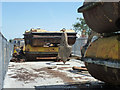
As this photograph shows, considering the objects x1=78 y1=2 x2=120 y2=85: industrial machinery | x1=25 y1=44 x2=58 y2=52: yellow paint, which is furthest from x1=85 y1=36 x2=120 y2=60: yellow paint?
x1=25 y1=44 x2=58 y2=52: yellow paint

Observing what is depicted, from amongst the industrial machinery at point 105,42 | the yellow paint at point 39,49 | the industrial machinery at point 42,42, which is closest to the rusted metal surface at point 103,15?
the industrial machinery at point 105,42

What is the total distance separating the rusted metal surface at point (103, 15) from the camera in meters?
3.27

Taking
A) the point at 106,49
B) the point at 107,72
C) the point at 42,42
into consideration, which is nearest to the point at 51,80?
the point at 107,72

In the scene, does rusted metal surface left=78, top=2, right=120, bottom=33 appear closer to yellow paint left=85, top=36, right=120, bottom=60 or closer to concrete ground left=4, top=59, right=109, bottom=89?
yellow paint left=85, top=36, right=120, bottom=60

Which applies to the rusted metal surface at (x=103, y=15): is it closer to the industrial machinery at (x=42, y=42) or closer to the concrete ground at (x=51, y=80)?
the concrete ground at (x=51, y=80)

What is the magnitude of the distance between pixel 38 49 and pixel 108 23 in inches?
362

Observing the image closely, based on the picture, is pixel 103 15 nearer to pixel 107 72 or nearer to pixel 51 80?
pixel 107 72

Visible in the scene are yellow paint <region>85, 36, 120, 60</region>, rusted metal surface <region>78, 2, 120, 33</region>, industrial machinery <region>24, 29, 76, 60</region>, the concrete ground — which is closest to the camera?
yellow paint <region>85, 36, 120, 60</region>

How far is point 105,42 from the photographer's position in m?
Result: 3.65

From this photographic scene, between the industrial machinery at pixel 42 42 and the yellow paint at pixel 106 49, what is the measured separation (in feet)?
27.3

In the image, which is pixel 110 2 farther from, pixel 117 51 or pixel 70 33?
pixel 70 33

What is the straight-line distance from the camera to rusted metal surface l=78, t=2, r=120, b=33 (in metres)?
3.27

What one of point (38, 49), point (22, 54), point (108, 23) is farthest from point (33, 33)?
point (108, 23)

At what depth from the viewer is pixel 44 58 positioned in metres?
12.5
